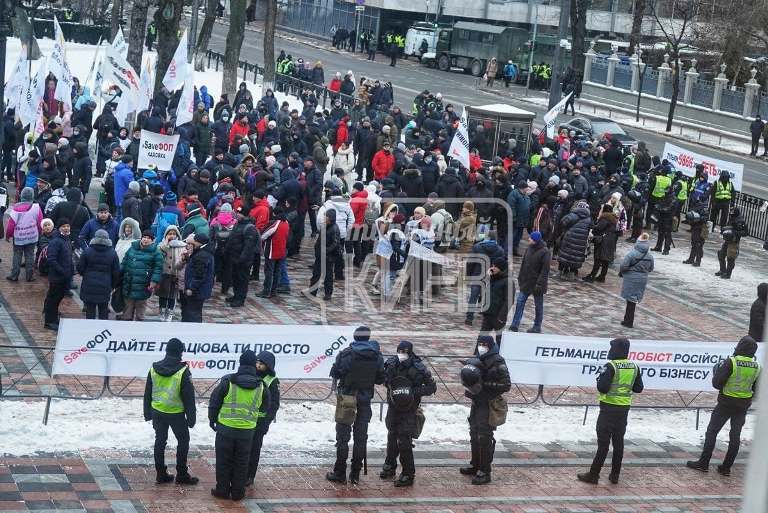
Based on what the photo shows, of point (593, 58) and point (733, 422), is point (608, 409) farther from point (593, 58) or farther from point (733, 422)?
point (593, 58)

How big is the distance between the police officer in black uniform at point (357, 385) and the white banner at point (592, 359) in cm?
256

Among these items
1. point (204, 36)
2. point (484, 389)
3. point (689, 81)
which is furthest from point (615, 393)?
point (689, 81)

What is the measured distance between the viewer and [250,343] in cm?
1266

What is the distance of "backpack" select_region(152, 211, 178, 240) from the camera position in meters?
16.7

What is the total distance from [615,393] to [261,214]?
24.1ft

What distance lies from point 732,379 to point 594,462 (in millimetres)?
1691

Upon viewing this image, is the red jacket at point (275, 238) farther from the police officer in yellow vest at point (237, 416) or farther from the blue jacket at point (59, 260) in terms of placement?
the police officer in yellow vest at point (237, 416)

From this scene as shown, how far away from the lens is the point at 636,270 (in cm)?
1834

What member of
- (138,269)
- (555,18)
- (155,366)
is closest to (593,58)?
(555,18)

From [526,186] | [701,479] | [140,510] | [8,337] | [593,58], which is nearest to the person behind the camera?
[140,510]

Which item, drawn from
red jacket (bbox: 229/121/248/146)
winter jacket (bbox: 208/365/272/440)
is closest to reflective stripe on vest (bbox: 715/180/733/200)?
red jacket (bbox: 229/121/248/146)

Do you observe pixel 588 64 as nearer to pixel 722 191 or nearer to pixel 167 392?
pixel 722 191

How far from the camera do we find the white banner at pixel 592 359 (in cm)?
1362

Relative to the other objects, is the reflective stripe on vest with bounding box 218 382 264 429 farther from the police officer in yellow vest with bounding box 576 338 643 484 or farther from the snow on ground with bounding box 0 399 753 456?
the police officer in yellow vest with bounding box 576 338 643 484
